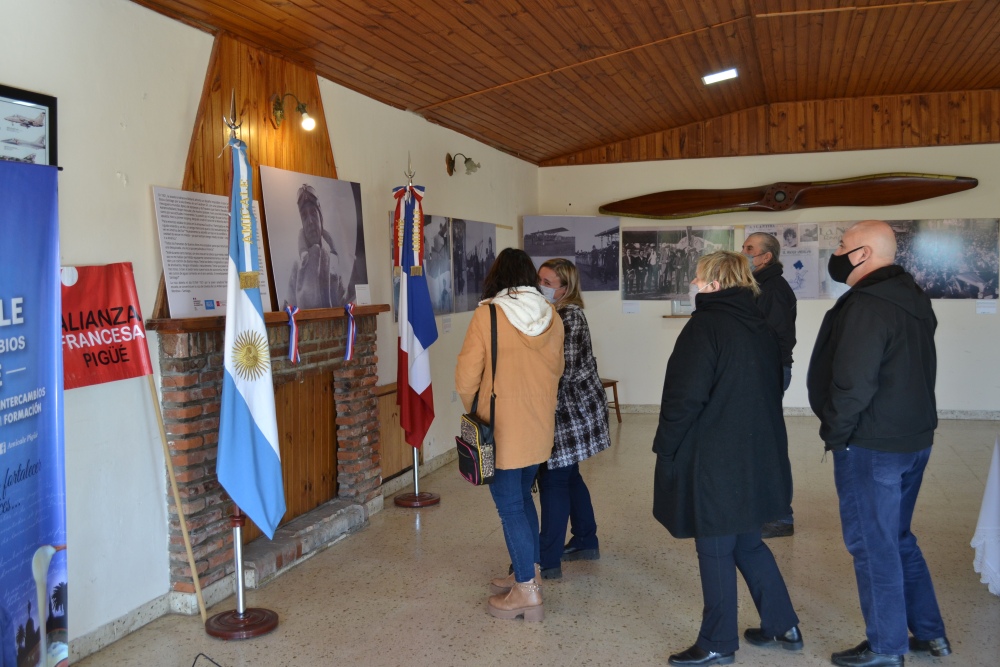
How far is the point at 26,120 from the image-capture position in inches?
113

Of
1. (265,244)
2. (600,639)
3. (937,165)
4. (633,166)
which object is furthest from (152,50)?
(937,165)

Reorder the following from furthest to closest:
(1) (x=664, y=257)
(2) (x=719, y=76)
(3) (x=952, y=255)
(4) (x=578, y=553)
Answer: (1) (x=664, y=257) → (3) (x=952, y=255) → (2) (x=719, y=76) → (4) (x=578, y=553)

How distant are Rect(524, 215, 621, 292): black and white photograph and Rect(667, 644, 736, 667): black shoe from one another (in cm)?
592

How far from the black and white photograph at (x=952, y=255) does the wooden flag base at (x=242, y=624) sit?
6.98m

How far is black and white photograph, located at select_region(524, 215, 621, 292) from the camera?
869cm

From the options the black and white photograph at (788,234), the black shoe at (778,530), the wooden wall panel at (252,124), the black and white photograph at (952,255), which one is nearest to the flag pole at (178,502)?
the wooden wall panel at (252,124)

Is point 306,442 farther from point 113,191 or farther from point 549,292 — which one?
point 113,191

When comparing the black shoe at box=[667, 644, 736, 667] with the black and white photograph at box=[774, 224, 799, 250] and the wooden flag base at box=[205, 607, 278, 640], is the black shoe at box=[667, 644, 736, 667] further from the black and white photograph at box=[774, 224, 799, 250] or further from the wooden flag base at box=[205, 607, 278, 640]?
the black and white photograph at box=[774, 224, 799, 250]

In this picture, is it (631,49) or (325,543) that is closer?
(325,543)

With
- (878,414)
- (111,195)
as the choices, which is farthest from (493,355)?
(111,195)

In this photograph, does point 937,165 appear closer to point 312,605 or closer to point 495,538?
point 495,538

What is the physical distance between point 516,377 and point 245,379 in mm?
1140

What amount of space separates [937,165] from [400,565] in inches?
264

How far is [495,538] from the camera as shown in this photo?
15.3ft
